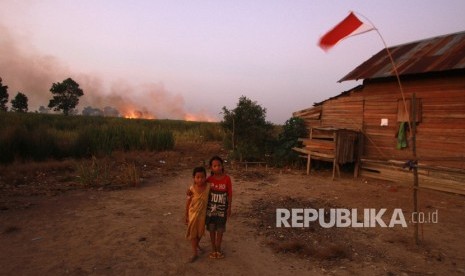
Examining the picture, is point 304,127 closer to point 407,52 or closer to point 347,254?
point 407,52

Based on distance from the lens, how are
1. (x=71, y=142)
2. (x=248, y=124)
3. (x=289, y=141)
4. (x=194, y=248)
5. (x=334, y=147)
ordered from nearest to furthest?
(x=194, y=248)
(x=334, y=147)
(x=71, y=142)
(x=289, y=141)
(x=248, y=124)

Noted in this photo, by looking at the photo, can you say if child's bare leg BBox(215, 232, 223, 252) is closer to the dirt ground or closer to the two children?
the two children

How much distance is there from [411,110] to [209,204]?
26.9 feet

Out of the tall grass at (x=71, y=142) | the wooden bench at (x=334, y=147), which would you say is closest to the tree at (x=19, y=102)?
the tall grass at (x=71, y=142)

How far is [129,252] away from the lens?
459 cm

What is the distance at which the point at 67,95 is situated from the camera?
169 ft

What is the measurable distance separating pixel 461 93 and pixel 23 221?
10478mm

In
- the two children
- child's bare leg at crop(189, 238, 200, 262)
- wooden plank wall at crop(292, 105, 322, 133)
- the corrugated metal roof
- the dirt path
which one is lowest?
the dirt path

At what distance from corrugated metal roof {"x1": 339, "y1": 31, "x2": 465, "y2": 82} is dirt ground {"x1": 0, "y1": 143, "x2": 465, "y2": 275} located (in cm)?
344

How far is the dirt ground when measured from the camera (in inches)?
166

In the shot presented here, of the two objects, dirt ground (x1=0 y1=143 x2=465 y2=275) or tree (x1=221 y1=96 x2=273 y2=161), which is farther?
tree (x1=221 y1=96 x2=273 y2=161)

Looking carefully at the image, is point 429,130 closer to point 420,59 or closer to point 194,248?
point 420,59

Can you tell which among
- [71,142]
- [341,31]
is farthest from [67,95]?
[341,31]

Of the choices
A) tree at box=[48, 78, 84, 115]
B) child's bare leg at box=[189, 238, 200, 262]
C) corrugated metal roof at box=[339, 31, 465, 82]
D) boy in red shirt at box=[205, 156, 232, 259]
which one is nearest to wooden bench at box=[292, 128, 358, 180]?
corrugated metal roof at box=[339, 31, 465, 82]
